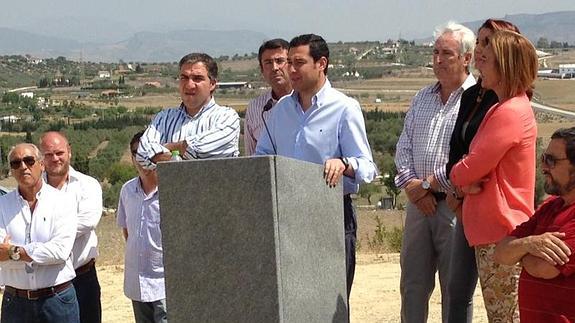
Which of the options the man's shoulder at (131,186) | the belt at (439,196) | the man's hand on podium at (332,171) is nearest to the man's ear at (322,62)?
the man's hand on podium at (332,171)

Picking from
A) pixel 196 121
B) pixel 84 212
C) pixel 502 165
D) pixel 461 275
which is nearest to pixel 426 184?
pixel 461 275

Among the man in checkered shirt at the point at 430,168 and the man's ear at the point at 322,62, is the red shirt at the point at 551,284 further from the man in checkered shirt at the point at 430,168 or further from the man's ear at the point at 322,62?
the man's ear at the point at 322,62

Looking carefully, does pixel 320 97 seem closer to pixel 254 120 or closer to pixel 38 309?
pixel 254 120

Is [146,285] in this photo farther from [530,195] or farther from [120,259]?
[120,259]

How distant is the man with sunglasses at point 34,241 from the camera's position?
5434 mm

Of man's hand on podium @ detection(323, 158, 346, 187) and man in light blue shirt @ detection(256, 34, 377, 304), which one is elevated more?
man in light blue shirt @ detection(256, 34, 377, 304)

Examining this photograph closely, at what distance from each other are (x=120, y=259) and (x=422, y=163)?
9661 mm

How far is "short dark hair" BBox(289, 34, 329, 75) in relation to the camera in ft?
16.2

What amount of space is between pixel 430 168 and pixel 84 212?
7.40 ft

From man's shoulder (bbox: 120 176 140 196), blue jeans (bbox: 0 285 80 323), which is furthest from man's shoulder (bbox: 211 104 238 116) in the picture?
blue jeans (bbox: 0 285 80 323)

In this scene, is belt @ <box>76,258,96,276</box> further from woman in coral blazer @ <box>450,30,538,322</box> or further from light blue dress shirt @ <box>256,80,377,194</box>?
woman in coral blazer @ <box>450,30,538,322</box>

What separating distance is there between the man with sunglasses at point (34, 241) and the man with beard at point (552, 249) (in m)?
2.64

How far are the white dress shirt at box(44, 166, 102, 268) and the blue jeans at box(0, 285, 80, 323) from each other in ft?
1.55

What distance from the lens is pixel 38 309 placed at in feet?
17.9
